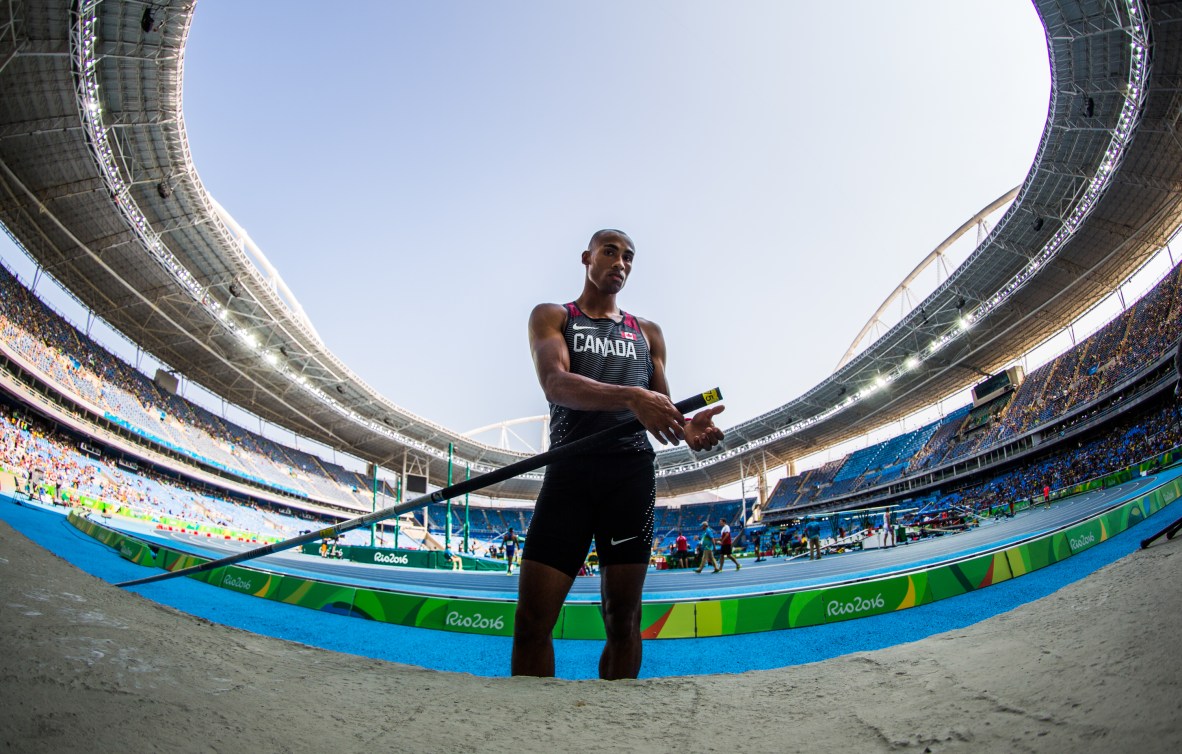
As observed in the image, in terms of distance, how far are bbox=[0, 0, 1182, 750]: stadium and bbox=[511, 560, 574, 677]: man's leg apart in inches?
15.2

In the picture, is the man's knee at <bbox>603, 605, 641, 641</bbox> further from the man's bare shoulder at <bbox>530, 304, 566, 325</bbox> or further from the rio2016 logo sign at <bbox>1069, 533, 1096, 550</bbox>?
the rio2016 logo sign at <bbox>1069, 533, 1096, 550</bbox>

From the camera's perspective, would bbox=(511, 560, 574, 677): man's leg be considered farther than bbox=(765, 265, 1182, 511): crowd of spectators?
No

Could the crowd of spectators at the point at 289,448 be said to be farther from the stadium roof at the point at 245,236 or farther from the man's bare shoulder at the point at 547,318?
the man's bare shoulder at the point at 547,318

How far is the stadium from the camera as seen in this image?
3.61 feet

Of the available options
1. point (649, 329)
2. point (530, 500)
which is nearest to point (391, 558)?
point (649, 329)

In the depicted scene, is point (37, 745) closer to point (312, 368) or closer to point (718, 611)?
point (718, 611)

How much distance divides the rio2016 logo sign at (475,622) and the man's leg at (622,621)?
108 inches

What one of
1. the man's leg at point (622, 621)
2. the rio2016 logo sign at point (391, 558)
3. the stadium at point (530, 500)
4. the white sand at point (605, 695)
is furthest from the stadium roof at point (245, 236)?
the man's leg at point (622, 621)

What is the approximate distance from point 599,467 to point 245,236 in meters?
40.3

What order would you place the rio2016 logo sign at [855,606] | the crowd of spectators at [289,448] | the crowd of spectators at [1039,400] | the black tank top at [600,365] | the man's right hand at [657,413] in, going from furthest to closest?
the crowd of spectators at [1039,400], the crowd of spectators at [289,448], the rio2016 logo sign at [855,606], the black tank top at [600,365], the man's right hand at [657,413]

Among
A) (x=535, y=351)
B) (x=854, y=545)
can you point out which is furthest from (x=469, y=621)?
(x=854, y=545)

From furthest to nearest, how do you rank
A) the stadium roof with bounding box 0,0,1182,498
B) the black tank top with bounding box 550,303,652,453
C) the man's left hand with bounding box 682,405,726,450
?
1. the stadium roof with bounding box 0,0,1182,498
2. the black tank top with bounding box 550,303,652,453
3. the man's left hand with bounding box 682,405,726,450

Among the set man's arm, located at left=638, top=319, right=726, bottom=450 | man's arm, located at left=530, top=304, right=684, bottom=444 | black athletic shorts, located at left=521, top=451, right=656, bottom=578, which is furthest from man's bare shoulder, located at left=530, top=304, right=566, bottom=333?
black athletic shorts, located at left=521, top=451, right=656, bottom=578

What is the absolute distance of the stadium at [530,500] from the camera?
1102mm
